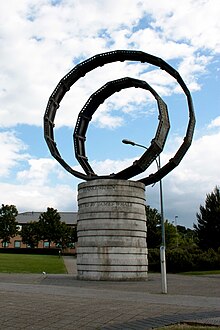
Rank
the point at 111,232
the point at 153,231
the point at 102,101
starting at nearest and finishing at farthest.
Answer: the point at 111,232 → the point at 102,101 → the point at 153,231

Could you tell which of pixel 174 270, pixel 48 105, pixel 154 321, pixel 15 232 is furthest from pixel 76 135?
pixel 15 232

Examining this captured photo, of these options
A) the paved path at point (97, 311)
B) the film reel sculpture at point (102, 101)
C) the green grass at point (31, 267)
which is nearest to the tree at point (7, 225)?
the green grass at point (31, 267)

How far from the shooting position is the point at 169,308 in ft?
36.6

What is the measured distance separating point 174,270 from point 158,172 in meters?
12.6

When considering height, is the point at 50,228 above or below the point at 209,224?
above

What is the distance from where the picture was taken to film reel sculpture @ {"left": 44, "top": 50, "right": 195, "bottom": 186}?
23438mm

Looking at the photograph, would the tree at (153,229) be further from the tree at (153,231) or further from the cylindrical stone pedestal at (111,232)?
the cylindrical stone pedestal at (111,232)

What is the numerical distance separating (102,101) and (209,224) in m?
24.6

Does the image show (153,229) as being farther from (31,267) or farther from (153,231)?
(31,267)

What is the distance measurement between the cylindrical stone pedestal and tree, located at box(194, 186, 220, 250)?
82.5 feet

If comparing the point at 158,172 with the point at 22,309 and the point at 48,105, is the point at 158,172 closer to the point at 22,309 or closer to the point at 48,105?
the point at 48,105

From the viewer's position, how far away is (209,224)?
154ft

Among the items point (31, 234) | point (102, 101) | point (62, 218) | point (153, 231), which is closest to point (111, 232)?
point (102, 101)

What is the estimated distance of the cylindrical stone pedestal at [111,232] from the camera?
21.6 metres
